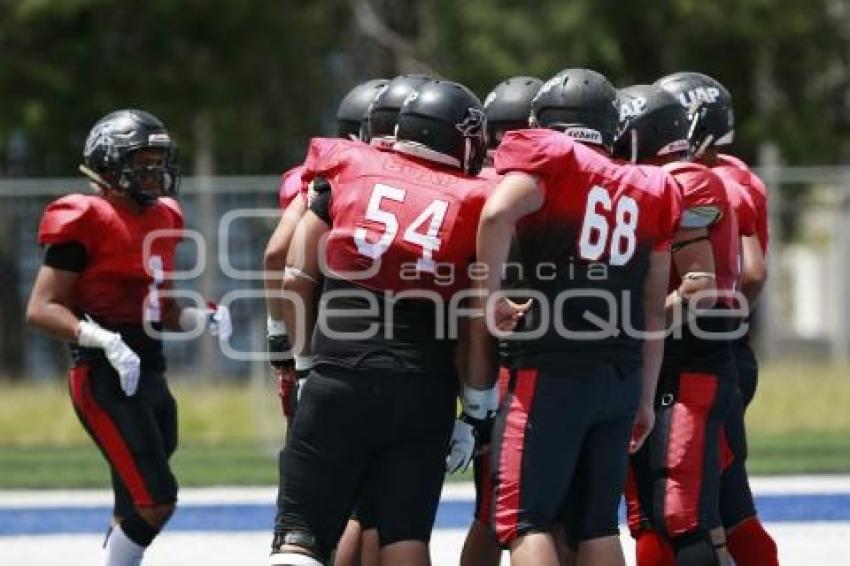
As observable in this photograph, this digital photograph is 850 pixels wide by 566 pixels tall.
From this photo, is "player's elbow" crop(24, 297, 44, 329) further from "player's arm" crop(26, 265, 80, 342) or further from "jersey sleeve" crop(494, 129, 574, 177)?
"jersey sleeve" crop(494, 129, 574, 177)

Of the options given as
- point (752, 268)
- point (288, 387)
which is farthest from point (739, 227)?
point (288, 387)

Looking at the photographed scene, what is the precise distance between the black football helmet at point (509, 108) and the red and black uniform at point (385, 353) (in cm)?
101

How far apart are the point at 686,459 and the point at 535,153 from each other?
53.5 inches

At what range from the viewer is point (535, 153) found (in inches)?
234

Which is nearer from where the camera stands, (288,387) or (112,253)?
(288,387)

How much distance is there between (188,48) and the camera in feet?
71.4

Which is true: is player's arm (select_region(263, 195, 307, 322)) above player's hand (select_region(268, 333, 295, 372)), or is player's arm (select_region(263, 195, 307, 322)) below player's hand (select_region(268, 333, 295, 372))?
above

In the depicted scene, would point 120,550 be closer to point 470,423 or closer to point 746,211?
point 470,423

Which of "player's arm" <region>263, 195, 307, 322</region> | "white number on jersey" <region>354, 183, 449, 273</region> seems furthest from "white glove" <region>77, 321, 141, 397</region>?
"white number on jersey" <region>354, 183, 449, 273</region>

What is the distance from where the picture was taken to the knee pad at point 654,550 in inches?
272

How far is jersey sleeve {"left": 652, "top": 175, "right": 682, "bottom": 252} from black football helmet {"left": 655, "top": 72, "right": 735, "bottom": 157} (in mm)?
899

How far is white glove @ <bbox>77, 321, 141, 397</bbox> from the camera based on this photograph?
7.67 metres

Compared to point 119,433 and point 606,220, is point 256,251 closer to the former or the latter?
point 119,433

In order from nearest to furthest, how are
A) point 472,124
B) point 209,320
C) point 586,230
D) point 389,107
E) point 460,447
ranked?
point 586,230, point 472,124, point 460,447, point 389,107, point 209,320
